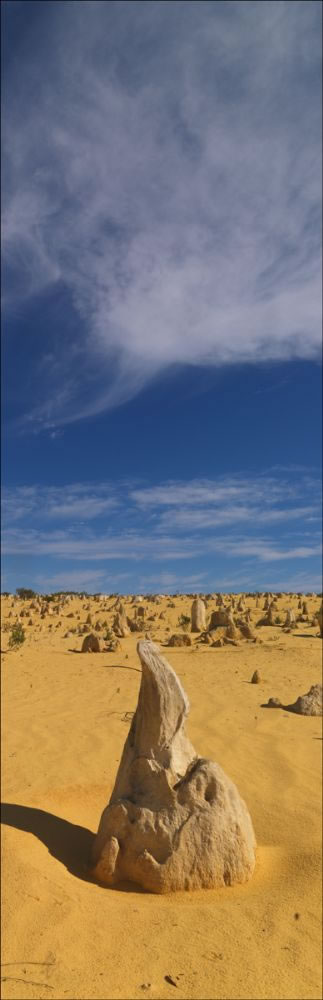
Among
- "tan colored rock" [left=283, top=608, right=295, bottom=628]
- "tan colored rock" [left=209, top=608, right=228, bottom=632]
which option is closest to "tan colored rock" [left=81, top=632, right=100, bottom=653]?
"tan colored rock" [left=209, top=608, right=228, bottom=632]

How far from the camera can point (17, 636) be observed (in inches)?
564

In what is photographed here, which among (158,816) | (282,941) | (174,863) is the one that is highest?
(158,816)

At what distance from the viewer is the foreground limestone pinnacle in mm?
5160

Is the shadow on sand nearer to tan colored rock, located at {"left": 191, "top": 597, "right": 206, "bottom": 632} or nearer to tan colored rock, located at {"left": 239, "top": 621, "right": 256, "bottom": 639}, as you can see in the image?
tan colored rock, located at {"left": 191, "top": 597, "right": 206, "bottom": 632}

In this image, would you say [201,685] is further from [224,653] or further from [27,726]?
[27,726]

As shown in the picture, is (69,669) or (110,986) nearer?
(110,986)

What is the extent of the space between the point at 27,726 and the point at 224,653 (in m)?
4.56

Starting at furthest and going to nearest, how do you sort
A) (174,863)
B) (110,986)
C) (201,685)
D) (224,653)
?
(224,653) → (201,685) → (174,863) → (110,986)

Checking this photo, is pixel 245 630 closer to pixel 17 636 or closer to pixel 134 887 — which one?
pixel 17 636

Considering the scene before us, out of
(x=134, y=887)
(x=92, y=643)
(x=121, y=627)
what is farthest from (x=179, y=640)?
(x=134, y=887)

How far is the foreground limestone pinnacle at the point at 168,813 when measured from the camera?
5.16 meters

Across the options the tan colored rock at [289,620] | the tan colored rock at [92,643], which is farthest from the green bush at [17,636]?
the tan colored rock at [289,620]

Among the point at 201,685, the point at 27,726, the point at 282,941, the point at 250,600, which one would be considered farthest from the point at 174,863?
the point at 250,600

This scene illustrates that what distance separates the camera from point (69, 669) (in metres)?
12.5
